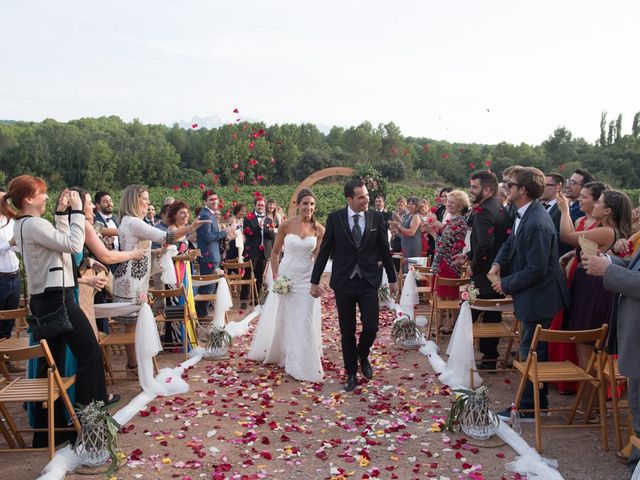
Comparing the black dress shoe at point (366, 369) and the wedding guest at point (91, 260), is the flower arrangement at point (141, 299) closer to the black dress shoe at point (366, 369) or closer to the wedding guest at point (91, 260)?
the wedding guest at point (91, 260)

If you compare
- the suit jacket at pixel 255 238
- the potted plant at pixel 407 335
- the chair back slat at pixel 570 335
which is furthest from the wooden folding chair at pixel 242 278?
the chair back slat at pixel 570 335

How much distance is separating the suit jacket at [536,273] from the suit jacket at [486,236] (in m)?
1.40

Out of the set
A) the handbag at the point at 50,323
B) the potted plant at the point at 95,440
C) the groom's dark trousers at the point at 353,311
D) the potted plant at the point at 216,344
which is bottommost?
the potted plant at the point at 216,344

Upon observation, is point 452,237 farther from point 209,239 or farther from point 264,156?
point 264,156

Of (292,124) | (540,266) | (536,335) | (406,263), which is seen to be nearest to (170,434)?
(536,335)

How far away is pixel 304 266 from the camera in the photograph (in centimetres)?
666

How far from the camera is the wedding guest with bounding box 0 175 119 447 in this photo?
13.8 feet

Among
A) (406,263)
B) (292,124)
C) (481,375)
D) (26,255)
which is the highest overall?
(292,124)

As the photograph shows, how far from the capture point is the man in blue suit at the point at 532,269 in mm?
4734

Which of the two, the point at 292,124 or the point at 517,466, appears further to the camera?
the point at 292,124

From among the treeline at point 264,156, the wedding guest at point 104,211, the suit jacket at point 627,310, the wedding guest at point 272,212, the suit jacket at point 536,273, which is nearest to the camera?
the suit jacket at point 627,310

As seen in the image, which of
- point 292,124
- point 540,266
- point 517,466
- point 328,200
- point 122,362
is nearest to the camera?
point 517,466

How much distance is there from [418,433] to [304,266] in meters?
2.57

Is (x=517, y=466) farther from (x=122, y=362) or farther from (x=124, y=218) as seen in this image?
(x=122, y=362)
